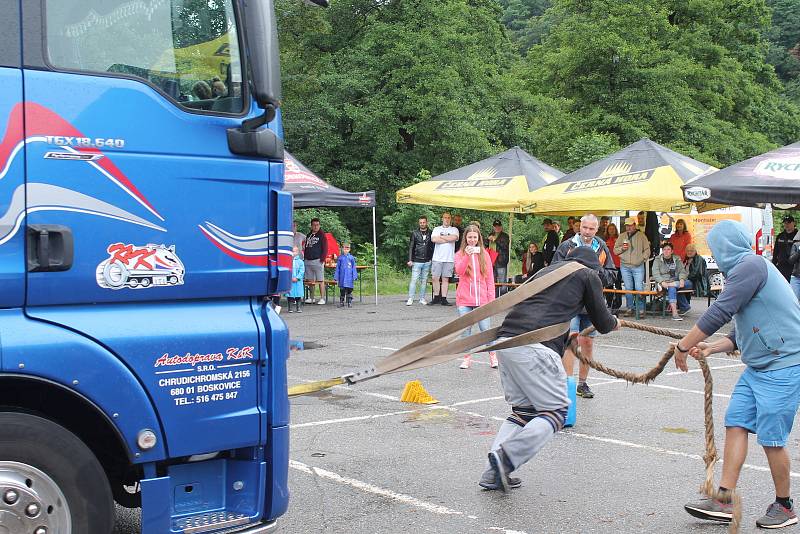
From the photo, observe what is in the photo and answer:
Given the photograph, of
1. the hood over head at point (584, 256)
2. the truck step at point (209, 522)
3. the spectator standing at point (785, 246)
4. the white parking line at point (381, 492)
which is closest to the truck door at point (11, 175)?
the truck step at point (209, 522)

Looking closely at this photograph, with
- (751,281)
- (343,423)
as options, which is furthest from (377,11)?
(751,281)

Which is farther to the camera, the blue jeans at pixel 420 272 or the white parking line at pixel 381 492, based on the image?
the blue jeans at pixel 420 272

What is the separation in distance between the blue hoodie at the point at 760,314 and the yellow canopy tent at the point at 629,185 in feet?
36.9

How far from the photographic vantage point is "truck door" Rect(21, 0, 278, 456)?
3803 mm

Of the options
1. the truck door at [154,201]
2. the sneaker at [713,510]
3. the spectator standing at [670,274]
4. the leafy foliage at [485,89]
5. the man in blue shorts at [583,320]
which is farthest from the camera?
the leafy foliage at [485,89]

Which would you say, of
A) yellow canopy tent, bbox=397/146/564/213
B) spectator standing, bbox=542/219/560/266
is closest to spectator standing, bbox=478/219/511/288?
spectator standing, bbox=542/219/560/266

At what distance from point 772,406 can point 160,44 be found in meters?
3.79

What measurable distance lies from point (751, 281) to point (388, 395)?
4.98 m

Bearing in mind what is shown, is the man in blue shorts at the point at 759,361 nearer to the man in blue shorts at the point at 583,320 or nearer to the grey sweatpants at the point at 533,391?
the grey sweatpants at the point at 533,391

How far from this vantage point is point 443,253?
2047cm

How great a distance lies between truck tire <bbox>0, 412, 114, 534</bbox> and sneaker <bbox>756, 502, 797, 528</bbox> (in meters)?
3.61

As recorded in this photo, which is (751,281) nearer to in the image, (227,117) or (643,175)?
(227,117)

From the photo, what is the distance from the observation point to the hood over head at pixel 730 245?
5.39m

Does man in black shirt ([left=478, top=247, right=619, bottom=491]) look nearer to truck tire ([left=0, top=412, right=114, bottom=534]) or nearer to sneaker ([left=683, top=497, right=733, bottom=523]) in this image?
sneaker ([left=683, top=497, right=733, bottom=523])
